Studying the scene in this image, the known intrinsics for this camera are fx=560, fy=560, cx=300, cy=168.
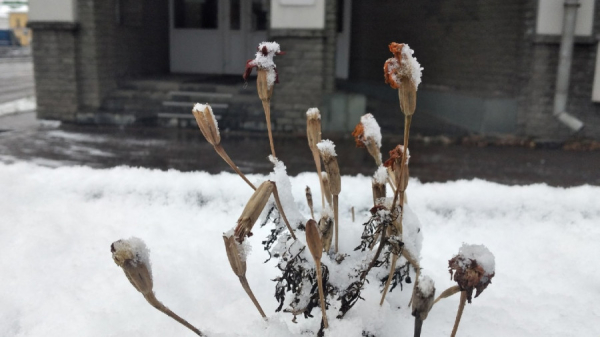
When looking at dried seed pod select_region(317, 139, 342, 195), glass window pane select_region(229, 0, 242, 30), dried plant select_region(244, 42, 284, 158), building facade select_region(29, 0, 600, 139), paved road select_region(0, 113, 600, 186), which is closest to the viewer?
dried seed pod select_region(317, 139, 342, 195)

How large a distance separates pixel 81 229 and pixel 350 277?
1.52m

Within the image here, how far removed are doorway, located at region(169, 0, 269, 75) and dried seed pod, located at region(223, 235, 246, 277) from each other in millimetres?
11235

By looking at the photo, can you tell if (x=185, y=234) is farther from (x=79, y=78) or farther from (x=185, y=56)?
(x=185, y=56)

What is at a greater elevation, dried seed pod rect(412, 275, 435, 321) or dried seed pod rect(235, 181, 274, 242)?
dried seed pod rect(235, 181, 274, 242)

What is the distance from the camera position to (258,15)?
12.2 metres

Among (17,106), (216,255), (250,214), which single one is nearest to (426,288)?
(250,214)

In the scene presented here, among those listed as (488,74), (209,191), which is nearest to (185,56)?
(488,74)

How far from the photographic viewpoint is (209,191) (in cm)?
337

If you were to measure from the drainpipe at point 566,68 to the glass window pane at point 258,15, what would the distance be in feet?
21.4

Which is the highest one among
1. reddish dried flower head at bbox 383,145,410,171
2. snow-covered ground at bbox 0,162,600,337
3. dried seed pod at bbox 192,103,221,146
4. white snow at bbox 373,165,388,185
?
dried seed pod at bbox 192,103,221,146

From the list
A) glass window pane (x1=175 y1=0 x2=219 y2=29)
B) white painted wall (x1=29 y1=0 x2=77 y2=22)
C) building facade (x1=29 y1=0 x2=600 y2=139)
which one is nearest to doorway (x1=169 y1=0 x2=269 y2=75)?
glass window pane (x1=175 y1=0 x2=219 y2=29)

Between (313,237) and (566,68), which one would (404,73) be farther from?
(566,68)

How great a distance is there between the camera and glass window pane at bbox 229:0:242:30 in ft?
40.1

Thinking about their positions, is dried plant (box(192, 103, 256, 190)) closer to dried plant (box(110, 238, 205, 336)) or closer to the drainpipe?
dried plant (box(110, 238, 205, 336))
